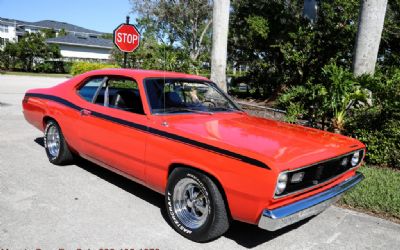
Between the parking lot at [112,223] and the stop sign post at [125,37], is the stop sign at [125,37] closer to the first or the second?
the stop sign post at [125,37]

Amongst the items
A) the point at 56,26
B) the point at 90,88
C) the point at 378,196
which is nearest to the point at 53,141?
the point at 90,88

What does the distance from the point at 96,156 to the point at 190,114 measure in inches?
54.2

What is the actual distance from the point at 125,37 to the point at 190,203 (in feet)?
A: 28.4

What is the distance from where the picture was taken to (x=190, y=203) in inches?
146

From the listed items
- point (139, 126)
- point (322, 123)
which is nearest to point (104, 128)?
point (139, 126)

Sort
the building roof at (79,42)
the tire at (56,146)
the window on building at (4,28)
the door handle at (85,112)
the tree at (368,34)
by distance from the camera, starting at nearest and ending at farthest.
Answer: the door handle at (85,112) → the tire at (56,146) → the tree at (368,34) → the building roof at (79,42) → the window on building at (4,28)

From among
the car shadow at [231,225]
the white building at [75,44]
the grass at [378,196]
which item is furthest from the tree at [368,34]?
the white building at [75,44]

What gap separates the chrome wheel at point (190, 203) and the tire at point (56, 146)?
97.5 inches

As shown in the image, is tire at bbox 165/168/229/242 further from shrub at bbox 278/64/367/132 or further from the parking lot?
shrub at bbox 278/64/367/132

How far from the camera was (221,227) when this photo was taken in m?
3.38

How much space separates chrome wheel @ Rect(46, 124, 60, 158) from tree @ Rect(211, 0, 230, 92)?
5759mm

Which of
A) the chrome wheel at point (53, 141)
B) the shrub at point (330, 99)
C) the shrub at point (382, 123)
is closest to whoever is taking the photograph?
the chrome wheel at point (53, 141)

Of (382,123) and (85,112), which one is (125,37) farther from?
(382,123)

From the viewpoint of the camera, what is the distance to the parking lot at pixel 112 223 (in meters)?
3.53
